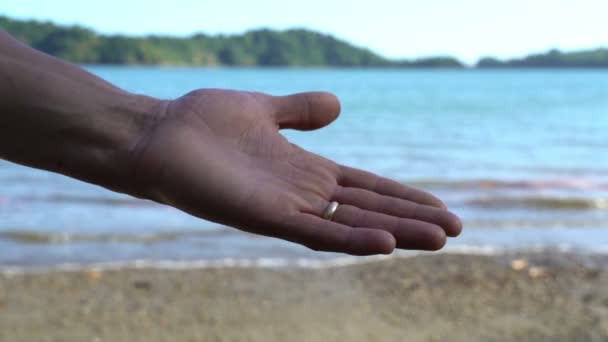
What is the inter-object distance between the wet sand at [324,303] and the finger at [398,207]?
3.17 m

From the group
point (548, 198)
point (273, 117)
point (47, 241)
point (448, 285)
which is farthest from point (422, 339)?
point (548, 198)

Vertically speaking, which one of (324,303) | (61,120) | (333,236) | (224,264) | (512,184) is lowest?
(512,184)

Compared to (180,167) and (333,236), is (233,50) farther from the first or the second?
(333,236)

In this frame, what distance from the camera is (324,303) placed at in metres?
5.81

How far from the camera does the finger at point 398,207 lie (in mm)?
1873

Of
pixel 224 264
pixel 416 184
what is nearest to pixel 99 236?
pixel 224 264

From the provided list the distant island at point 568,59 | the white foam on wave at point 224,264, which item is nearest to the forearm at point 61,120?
the white foam on wave at point 224,264

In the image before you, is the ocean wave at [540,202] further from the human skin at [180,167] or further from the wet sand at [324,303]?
the human skin at [180,167]

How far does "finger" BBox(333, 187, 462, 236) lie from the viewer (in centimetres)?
187

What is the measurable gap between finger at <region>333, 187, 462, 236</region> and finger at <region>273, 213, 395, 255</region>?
0.19 metres

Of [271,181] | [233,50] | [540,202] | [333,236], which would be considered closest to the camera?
[333,236]

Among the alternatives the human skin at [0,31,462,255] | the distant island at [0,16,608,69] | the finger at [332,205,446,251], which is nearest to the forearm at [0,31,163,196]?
the human skin at [0,31,462,255]

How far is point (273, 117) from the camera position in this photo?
2184mm

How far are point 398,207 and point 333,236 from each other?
28cm
